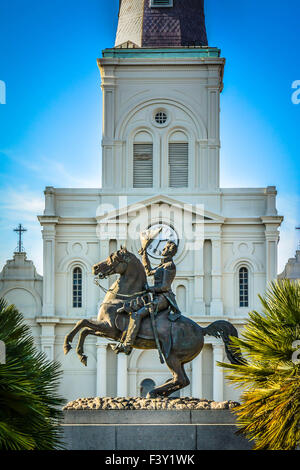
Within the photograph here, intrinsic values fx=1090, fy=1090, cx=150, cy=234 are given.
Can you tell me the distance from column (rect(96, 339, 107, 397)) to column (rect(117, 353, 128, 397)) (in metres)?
0.69

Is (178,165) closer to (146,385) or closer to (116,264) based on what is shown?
(146,385)

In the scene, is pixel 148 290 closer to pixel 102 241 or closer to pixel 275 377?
pixel 275 377

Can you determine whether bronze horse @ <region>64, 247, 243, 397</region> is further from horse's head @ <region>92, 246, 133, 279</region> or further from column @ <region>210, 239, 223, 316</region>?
column @ <region>210, 239, 223, 316</region>

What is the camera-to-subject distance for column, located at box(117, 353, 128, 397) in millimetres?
50188

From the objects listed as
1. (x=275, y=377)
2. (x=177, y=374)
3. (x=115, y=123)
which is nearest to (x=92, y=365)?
(x=115, y=123)

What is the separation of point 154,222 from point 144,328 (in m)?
32.3

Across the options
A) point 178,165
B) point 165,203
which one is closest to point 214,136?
point 178,165

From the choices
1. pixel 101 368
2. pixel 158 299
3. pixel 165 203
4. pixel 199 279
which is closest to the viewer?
pixel 158 299

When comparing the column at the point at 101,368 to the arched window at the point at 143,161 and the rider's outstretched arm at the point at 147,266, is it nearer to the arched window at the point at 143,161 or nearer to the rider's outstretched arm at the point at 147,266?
the arched window at the point at 143,161

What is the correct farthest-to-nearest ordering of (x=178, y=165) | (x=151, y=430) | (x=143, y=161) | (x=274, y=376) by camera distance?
(x=143, y=161) < (x=178, y=165) < (x=151, y=430) < (x=274, y=376)

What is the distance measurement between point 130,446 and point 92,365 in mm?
33866

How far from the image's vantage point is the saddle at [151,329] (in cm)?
1967

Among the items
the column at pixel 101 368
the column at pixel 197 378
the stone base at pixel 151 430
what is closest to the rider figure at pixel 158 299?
the stone base at pixel 151 430

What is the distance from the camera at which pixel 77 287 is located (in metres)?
52.7
